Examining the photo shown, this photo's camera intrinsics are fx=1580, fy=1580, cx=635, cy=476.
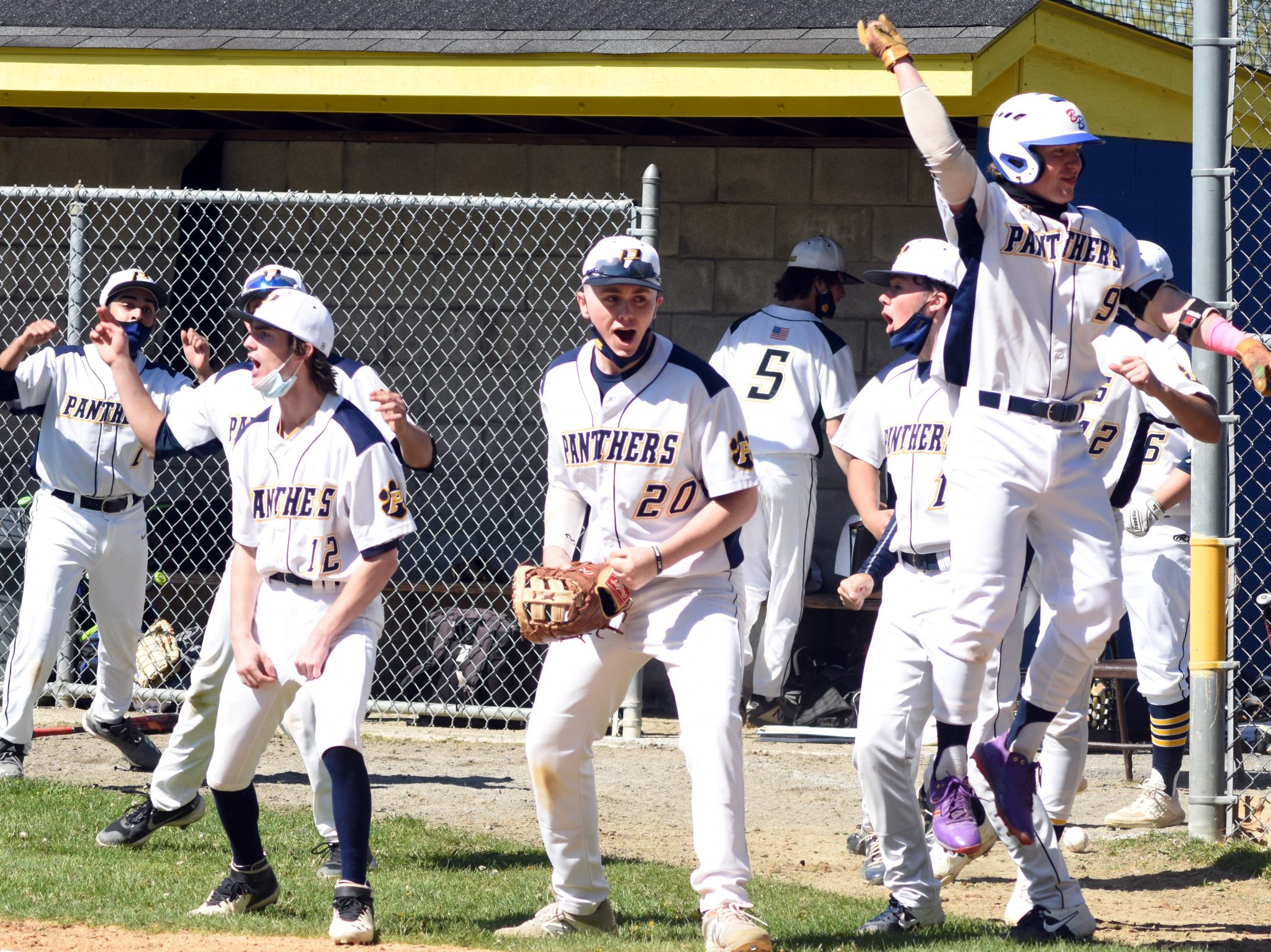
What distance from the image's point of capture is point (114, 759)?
7.39 metres

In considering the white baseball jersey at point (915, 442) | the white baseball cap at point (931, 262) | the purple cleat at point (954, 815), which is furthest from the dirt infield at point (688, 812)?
the white baseball cap at point (931, 262)

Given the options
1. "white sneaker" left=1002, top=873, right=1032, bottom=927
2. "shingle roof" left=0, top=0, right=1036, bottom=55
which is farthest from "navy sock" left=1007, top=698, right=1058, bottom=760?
"shingle roof" left=0, top=0, right=1036, bottom=55

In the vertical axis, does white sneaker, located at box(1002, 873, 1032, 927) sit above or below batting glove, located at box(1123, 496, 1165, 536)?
below

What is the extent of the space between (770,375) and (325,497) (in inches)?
158

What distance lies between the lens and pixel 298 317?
15.1 feet

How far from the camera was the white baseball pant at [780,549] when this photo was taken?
8.16 metres

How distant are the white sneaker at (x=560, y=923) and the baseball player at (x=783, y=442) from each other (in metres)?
3.60

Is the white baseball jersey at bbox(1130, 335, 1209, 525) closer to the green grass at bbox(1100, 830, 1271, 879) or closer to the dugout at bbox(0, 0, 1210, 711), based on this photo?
the green grass at bbox(1100, 830, 1271, 879)

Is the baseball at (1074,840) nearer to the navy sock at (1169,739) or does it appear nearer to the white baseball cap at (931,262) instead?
the navy sock at (1169,739)

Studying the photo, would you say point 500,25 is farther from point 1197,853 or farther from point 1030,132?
point 1197,853

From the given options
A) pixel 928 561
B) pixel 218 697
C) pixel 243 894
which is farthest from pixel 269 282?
pixel 928 561

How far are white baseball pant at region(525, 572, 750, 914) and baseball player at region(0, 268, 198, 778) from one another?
9.55 feet

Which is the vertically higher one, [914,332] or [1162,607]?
[914,332]

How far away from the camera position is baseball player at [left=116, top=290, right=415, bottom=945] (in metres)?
4.49
